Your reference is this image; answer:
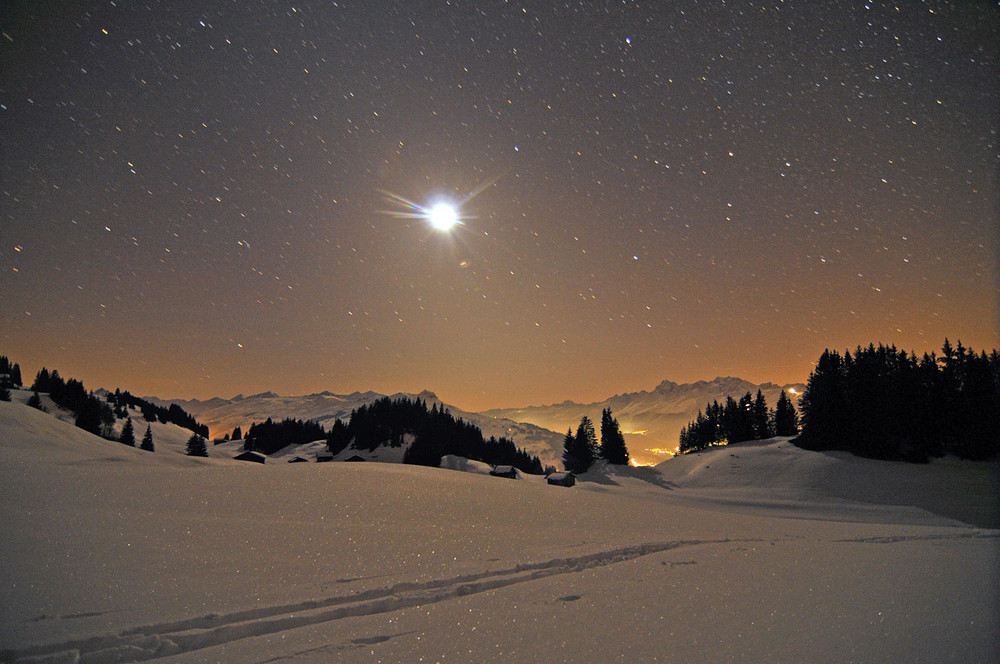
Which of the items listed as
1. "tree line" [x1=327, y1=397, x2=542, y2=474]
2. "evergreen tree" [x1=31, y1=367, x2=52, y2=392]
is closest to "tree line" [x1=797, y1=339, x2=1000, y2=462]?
"tree line" [x1=327, y1=397, x2=542, y2=474]

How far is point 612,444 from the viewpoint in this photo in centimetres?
9144

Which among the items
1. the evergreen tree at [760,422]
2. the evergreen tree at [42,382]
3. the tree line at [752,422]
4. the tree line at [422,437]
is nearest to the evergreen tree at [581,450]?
the tree line at [422,437]

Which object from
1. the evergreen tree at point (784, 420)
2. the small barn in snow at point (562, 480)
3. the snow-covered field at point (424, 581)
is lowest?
the small barn in snow at point (562, 480)

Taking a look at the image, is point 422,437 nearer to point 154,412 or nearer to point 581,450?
point 581,450

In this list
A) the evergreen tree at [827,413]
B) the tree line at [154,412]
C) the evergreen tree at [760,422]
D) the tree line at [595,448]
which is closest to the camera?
the evergreen tree at [827,413]

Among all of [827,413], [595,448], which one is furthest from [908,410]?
[595,448]

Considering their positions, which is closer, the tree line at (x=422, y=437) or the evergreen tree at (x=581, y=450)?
the evergreen tree at (x=581, y=450)

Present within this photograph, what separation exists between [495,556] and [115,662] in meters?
8.31

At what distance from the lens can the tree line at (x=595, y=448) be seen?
90.7 meters

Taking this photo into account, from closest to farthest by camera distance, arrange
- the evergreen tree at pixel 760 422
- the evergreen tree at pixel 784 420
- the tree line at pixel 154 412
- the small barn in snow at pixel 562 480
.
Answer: the small barn in snow at pixel 562 480, the evergreen tree at pixel 760 422, the evergreen tree at pixel 784 420, the tree line at pixel 154 412

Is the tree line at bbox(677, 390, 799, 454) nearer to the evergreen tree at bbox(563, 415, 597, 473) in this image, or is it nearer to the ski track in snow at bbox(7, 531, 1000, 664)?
the evergreen tree at bbox(563, 415, 597, 473)

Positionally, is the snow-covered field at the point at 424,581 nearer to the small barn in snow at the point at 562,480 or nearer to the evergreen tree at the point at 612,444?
the small barn in snow at the point at 562,480

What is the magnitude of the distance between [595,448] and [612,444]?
6255 mm

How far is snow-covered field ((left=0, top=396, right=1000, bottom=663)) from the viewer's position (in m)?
6.52
